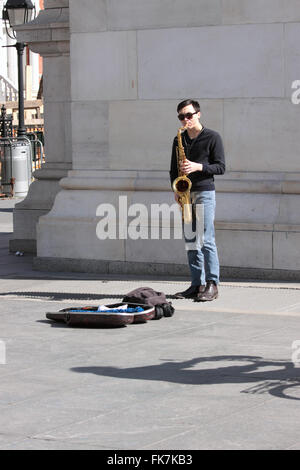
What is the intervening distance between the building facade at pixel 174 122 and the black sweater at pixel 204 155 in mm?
1255

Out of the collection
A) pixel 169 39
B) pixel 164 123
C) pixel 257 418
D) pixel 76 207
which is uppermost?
pixel 169 39

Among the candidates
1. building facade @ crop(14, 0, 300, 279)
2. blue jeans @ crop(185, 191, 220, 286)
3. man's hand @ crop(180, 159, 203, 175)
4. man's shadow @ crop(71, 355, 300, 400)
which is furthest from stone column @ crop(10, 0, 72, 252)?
man's shadow @ crop(71, 355, 300, 400)

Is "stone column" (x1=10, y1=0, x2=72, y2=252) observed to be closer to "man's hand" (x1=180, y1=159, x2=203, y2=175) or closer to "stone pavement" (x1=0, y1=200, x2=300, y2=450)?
"stone pavement" (x1=0, y1=200, x2=300, y2=450)

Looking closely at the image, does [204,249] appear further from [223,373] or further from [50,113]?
[50,113]

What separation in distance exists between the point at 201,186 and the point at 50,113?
4.46 metres

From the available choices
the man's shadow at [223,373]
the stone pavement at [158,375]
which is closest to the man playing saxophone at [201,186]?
the stone pavement at [158,375]

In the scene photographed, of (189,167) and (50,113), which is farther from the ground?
(50,113)

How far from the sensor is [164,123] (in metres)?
11.9

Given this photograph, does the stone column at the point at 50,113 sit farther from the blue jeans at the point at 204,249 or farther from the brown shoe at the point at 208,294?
the brown shoe at the point at 208,294

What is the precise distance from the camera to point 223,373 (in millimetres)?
7199

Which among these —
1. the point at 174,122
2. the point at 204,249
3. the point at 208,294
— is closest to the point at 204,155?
the point at 204,249
